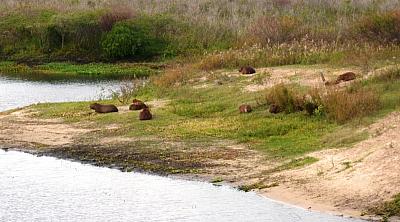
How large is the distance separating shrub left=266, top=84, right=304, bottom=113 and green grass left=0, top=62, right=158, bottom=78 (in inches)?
783

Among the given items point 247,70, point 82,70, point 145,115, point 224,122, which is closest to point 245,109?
point 224,122

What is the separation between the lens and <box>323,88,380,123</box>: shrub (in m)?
22.0

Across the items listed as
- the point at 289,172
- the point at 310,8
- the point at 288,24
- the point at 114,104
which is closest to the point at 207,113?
the point at 114,104

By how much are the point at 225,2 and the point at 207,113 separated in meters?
31.6

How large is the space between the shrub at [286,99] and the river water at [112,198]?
5.30 metres

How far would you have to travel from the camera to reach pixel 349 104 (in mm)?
22172

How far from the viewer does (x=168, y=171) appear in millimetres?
20094

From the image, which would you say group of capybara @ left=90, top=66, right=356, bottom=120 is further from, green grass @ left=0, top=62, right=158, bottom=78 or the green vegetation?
green grass @ left=0, top=62, right=158, bottom=78

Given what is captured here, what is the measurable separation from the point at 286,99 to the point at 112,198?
7.23 meters

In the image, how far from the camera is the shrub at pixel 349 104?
2195cm

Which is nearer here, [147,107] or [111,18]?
[147,107]

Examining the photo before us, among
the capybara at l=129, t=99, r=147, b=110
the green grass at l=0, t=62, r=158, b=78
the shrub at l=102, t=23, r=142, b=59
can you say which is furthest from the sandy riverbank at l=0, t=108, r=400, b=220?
the shrub at l=102, t=23, r=142, b=59

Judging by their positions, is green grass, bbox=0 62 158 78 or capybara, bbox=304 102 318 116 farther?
green grass, bbox=0 62 158 78

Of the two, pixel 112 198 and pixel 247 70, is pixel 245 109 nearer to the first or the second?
pixel 247 70
